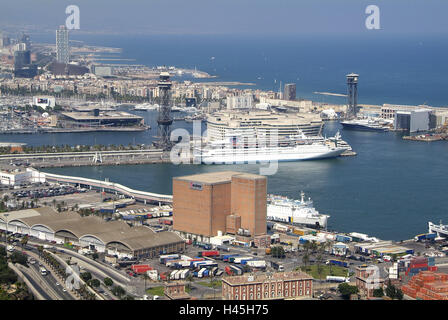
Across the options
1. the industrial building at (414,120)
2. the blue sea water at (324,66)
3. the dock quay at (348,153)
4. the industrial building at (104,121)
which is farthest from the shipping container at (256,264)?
the blue sea water at (324,66)

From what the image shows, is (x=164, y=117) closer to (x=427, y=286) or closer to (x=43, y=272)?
(x=43, y=272)

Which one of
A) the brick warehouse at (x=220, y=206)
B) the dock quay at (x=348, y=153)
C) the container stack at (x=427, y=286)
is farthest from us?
the dock quay at (x=348, y=153)

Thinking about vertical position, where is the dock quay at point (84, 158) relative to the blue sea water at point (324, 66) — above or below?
below

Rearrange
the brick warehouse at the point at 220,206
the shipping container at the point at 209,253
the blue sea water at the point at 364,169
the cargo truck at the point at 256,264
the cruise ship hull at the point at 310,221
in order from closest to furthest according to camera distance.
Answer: the cargo truck at the point at 256,264, the shipping container at the point at 209,253, the brick warehouse at the point at 220,206, the cruise ship hull at the point at 310,221, the blue sea water at the point at 364,169

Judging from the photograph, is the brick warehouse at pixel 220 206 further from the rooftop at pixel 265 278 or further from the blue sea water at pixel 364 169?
the rooftop at pixel 265 278

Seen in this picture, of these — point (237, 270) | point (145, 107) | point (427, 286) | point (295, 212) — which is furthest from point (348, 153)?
point (145, 107)

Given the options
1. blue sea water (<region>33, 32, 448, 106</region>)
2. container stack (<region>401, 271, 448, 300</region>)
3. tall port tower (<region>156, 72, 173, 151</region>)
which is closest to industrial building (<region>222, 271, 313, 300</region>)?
container stack (<region>401, 271, 448, 300</region>)

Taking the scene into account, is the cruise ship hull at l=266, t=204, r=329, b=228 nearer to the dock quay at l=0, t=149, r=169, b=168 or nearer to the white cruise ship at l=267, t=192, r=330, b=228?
the white cruise ship at l=267, t=192, r=330, b=228
